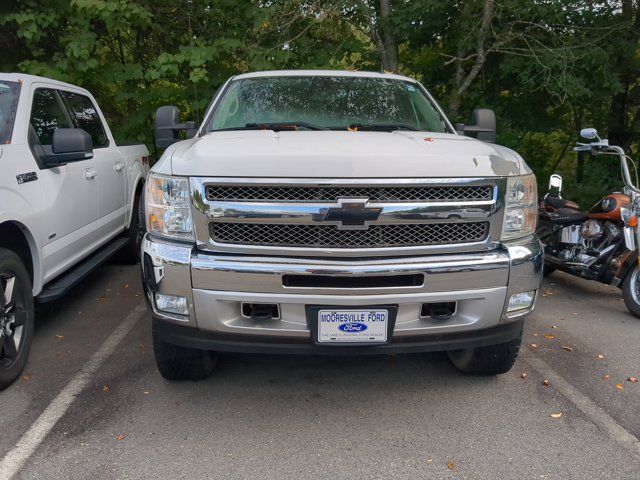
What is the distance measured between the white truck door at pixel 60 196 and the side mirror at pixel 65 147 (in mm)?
72

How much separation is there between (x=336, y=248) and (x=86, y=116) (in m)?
3.84

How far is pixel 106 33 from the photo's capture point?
8070mm

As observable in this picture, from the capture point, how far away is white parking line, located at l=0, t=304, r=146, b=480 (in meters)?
2.67

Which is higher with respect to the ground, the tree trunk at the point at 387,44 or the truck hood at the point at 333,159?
the tree trunk at the point at 387,44

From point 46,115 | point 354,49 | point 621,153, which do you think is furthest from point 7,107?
point 354,49

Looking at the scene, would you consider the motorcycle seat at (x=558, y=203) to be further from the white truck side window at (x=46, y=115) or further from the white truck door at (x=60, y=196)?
the white truck side window at (x=46, y=115)

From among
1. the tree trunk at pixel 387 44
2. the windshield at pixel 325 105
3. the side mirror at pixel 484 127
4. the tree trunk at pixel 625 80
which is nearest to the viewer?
the windshield at pixel 325 105

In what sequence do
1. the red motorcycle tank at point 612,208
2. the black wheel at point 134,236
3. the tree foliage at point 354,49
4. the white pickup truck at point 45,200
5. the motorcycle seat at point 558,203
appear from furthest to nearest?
the tree foliage at point 354,49
the black wheel at point 134,236
the motorcycle seat at point 558,203
the red motorcycle tank at point 612,208
the white pickup truck at point 45,200

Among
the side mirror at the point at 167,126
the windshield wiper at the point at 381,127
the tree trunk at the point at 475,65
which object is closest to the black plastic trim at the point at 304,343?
the windshield wiper at the point at 381,127

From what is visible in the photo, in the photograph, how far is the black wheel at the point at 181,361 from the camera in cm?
322

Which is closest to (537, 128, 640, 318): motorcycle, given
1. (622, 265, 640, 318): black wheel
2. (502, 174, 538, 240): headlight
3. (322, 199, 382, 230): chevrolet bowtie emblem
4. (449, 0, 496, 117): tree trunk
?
(622, 265, 640, 318): black wheel

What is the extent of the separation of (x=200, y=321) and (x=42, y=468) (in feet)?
3.25

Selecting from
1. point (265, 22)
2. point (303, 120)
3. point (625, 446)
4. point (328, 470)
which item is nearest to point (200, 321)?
point (328, 470)

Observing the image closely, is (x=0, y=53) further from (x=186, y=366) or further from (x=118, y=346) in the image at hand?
(x=186, y=366)
